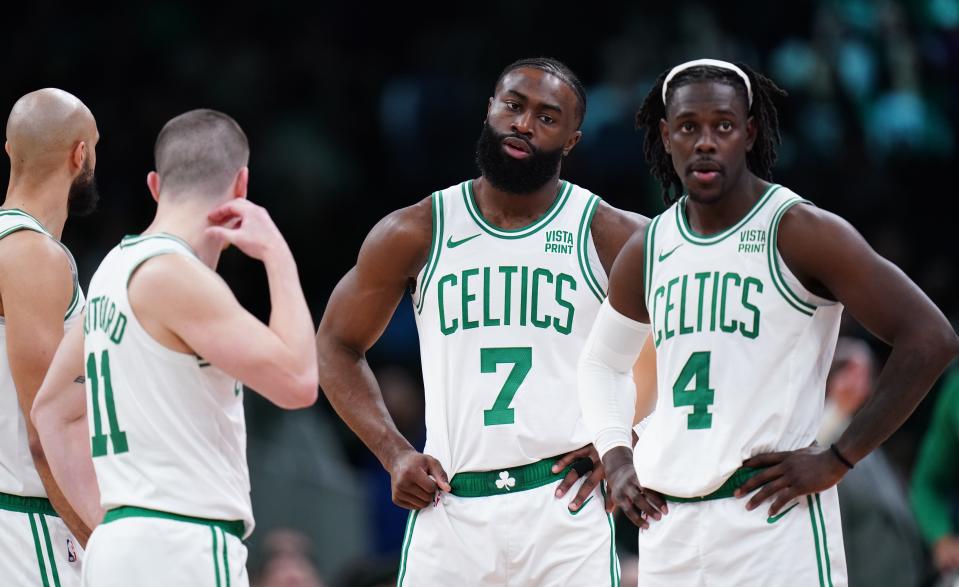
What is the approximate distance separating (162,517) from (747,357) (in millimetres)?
2094

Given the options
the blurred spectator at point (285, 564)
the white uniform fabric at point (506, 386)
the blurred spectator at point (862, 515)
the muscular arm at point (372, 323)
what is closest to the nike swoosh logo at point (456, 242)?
the white uniform fabric at point (506, 386)

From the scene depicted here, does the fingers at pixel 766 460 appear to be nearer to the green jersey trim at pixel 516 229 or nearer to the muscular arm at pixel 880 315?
the muscular arm at pixel 880 315

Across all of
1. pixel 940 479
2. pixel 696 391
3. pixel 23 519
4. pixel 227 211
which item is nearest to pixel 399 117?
pixel 940 479

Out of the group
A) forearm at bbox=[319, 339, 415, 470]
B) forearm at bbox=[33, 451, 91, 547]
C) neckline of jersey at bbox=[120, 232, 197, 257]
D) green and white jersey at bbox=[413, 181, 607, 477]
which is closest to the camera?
neckline of jersey at bbox=[120, 232, 197, 257]

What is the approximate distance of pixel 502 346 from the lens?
20.7 feet

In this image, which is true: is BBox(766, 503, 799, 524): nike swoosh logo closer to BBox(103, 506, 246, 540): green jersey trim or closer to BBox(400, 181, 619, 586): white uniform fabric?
BBox(400, 181, 619, 586): white uniform fabric

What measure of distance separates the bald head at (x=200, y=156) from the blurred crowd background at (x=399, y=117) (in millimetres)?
6321

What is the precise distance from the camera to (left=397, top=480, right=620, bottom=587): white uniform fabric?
6125 millimetres

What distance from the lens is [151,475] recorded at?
5.16 metres

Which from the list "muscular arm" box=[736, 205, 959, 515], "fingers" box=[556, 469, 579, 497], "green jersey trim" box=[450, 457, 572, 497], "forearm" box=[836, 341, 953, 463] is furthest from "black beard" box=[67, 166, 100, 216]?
"forearm" box=[836, 341, 953, 463]

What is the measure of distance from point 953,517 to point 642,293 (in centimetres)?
586

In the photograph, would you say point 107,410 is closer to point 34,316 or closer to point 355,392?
point 34,316

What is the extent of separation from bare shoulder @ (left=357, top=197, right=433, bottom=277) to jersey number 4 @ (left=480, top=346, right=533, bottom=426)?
53 cm

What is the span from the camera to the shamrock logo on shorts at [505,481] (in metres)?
6.21
